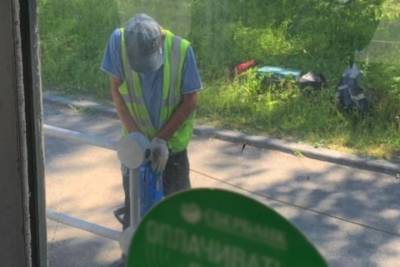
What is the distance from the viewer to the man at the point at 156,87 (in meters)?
1.14

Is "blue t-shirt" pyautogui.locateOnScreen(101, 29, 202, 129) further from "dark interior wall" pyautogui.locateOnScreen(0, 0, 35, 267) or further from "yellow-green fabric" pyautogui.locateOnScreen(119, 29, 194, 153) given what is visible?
"dark interior wall" pyautogui.locateOnScreen(0, 0, 35, 267)

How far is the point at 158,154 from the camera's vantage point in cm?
118

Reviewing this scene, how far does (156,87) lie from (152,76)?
0.03 metres

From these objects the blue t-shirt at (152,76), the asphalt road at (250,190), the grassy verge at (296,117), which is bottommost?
the asphalt road at (250,190)

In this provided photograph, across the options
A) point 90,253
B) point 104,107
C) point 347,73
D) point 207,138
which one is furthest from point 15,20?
point 90,253

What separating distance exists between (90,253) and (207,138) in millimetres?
645

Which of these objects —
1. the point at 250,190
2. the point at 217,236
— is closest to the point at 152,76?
the point at 250,190

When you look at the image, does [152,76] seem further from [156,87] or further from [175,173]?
[175,173]

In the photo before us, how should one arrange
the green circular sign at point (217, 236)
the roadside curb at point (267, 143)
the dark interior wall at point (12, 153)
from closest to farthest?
the green circular sign at point (217, 236) → the dark interior wall at point (12, 153) → the roadside curb at point (267, 143)

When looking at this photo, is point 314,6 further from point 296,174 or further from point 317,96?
point 296,174

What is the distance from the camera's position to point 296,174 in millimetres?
1426

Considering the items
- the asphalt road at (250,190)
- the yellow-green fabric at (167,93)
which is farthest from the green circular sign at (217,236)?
the yellow-green fabric at (167,93)

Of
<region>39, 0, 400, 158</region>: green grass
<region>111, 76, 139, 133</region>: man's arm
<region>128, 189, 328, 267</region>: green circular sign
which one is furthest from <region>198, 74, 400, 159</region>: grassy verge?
<region>128, 189, 328, 267</region>: green circular sign

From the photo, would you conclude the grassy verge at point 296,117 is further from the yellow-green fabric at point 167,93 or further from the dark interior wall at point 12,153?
the dark interior wall at point 12,153
